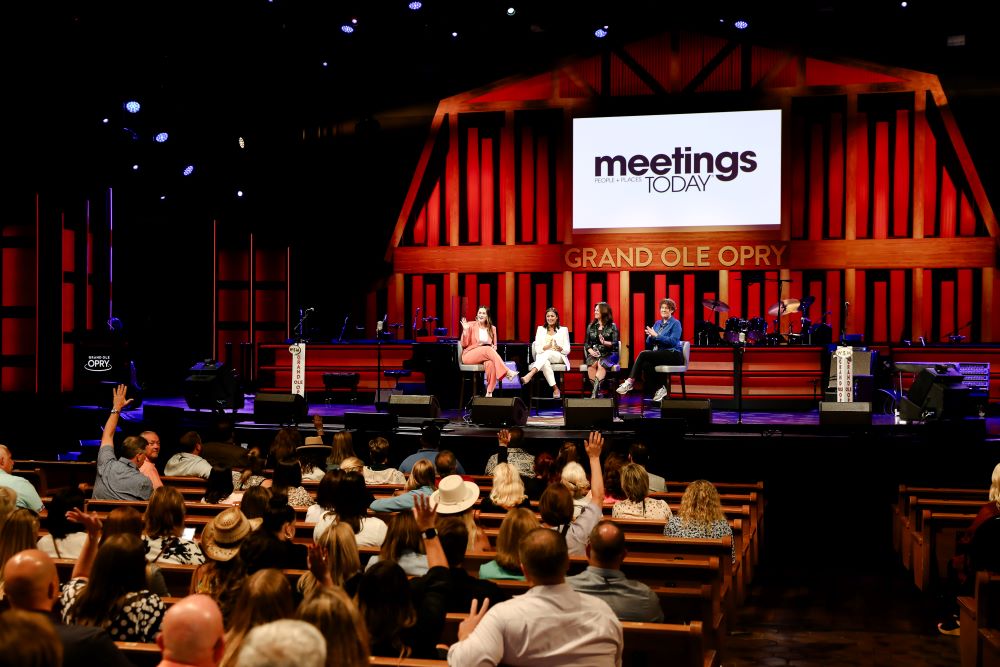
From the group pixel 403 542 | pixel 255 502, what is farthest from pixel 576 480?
pixel 403 542

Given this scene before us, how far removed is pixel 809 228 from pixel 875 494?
19.9ft

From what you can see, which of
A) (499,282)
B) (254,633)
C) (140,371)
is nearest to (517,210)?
(499,282)

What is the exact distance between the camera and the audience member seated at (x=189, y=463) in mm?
7316

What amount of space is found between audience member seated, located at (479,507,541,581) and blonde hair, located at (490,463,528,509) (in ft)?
4.28

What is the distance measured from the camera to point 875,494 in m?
8.93

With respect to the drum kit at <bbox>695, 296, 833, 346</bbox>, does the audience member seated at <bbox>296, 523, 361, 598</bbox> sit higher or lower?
lower

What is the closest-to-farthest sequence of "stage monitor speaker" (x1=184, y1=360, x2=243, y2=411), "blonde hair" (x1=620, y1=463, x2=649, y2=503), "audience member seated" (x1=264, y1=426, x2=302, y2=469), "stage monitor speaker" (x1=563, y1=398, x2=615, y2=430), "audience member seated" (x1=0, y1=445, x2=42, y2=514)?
1. "audience member seated" (x1=0, y1=445, x2=42, y2=514)
2. "blonde hair" (x1=620, y1=463, x2=649, y2=503)
3. "audience member seated" (x1=264, y1=426, x2=302, y2=469)
4. "stage monitor speaker" (x1=563, y1=398, x2=615, y2=430)
5. "stage monitor speaker" (x1=184, y1=360, x2=243, y2=411)

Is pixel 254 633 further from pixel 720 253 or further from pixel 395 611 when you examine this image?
pixel 720 253

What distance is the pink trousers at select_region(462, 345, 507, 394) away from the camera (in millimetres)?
10438

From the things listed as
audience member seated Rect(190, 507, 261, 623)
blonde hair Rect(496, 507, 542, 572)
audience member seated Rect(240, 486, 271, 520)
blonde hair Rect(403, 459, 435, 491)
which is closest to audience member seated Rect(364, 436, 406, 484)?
blonde hair Rect(403, 459, 435, 491)

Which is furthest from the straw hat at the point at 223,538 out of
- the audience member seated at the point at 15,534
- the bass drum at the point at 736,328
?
the bass drum at the point at 736,328

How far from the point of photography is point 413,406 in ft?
32.6

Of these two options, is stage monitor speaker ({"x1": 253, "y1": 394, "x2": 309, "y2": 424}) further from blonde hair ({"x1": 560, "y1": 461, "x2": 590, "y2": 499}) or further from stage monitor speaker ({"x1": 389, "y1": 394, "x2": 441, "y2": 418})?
blonde hair ({"x1": 560, "y1": 461, "x2": 590, "y2": 499})

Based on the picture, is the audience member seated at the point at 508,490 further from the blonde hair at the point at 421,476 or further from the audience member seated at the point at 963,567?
the audience member seated at the point at 963,567
